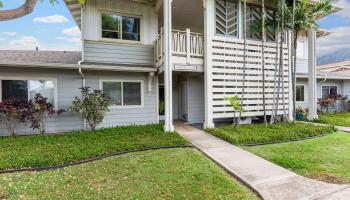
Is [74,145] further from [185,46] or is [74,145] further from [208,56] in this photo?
[208,56]

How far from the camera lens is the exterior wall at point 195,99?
11836 millimetres

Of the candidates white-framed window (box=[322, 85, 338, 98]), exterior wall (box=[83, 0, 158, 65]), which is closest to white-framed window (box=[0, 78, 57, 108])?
exterior wall (box=[83, 0, 158, 65])

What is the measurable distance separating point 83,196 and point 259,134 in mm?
6341

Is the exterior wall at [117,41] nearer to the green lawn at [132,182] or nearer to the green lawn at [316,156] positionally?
the green lawn at [132,182]

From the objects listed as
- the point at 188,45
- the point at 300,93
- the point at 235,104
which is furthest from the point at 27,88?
the point at 300,93

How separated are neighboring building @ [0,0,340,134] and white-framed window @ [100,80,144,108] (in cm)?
4

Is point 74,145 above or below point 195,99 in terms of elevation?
below

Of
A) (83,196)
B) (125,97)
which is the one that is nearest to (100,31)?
(125,97)

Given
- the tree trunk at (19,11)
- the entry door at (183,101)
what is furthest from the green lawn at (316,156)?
the tree trunk at (19,11)

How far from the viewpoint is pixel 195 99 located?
12008 millimetres

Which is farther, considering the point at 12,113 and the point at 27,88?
the point at 27,88

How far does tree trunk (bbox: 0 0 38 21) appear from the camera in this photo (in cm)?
336

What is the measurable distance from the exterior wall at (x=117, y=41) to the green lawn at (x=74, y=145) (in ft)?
10.8

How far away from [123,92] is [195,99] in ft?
13.0
